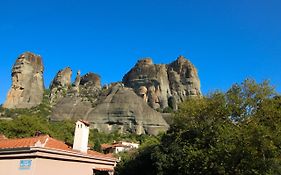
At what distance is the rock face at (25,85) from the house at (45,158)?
97.3 m

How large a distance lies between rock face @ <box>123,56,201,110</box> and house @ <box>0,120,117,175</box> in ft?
326

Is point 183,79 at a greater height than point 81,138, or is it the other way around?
point 183,79

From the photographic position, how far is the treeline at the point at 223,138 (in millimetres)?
20547

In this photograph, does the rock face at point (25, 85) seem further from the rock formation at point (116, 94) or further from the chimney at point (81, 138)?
the chimney at point (81, 138)

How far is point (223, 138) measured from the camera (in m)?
22.4

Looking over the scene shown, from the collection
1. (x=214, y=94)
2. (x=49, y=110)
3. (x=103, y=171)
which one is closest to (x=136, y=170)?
(x=103, y=171)

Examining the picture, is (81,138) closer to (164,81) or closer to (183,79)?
(164,81)

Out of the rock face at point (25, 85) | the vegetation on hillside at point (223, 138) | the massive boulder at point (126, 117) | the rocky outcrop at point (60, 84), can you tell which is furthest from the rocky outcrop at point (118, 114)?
the vegetation on hillside at point (223, 138)

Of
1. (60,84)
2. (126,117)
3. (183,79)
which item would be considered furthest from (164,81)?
(126,117)

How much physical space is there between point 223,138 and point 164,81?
110 metres

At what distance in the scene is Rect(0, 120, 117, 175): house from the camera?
59.0ft

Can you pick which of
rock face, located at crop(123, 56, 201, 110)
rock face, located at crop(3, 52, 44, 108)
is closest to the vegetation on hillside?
rock face, located at crop(3, 52, 44, 108)

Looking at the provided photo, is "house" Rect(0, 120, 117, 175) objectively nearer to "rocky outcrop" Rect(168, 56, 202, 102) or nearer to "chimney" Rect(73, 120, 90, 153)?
"chimney" Rect(73, 120, 90, 153)

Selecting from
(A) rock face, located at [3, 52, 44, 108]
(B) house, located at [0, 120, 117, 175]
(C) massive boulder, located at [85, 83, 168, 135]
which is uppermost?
(A) rock face, located at [3, 52, 44, 108]
